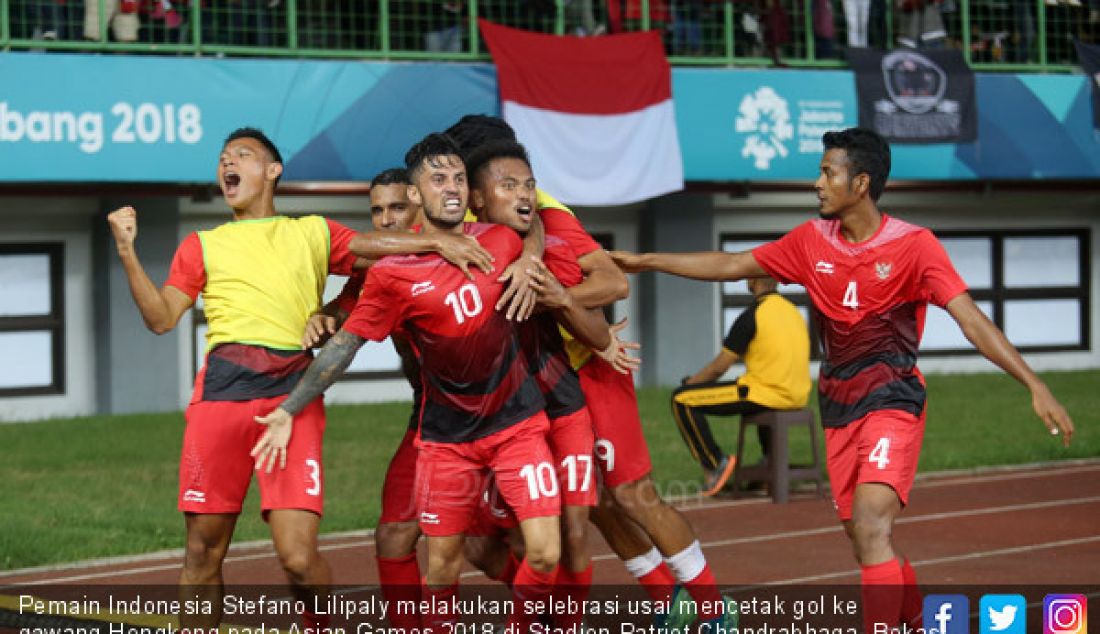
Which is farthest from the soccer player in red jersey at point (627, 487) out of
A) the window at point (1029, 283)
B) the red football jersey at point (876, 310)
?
the window at point (1029, 283)

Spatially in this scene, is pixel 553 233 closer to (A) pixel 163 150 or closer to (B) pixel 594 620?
(B) pixel 594 620

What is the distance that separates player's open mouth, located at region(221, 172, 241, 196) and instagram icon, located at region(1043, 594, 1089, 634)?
413 cm

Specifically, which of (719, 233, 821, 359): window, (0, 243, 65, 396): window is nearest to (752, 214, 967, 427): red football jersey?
(0, 243, 65, 396): window

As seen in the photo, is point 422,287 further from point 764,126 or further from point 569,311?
point 764,126

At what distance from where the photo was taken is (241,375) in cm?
751

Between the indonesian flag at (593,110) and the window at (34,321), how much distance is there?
5.93 metres

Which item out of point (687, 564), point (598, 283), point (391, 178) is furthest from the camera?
point (391, 178)

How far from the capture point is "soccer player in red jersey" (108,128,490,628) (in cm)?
739

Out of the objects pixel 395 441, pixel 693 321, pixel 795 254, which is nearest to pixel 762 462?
pixel 395 441

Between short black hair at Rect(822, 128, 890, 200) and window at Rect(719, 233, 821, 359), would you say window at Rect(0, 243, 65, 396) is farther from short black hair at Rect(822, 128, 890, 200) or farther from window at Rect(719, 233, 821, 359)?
short black hair at Rect(822, 128, 890, 200)

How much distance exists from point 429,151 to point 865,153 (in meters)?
1.99

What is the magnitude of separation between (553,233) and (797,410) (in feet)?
21.4

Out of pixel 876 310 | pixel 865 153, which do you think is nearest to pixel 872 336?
pixel 876 310

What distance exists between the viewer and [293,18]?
2084cm
